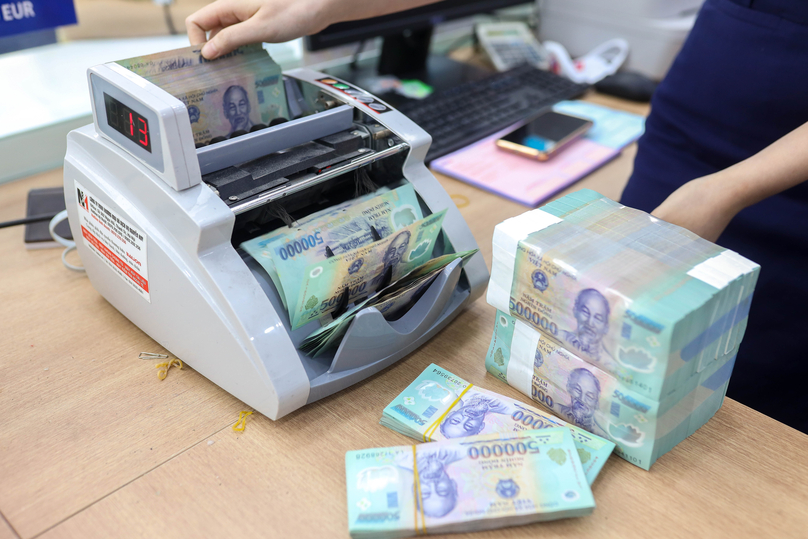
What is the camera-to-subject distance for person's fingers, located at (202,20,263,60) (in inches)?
26.2

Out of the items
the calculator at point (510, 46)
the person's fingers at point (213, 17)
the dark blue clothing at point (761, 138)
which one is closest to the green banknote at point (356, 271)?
the person's fingers at point (213, 17)

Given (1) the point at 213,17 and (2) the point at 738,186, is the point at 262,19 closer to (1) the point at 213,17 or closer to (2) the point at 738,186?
(1) the point at 213,17

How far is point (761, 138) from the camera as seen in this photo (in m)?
0.91

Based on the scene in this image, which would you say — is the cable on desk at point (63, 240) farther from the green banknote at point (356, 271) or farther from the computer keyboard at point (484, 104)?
the computer keyboard at point (484, 104)

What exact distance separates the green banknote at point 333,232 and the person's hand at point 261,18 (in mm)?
246

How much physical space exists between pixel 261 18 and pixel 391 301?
40 cm

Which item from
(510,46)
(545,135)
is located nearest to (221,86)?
(545,135)

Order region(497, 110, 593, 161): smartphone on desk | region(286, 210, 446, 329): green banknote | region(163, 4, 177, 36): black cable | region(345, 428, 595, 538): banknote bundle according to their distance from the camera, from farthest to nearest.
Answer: region(163, 4, 177, 36): black cable → region(497, 110, 593, 161): smartphone on desk → region(286, 210, 446, 329): green banknote → region(345, 428, 595, 538): banknote bundle

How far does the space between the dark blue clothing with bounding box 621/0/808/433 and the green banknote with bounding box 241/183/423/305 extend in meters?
0.51

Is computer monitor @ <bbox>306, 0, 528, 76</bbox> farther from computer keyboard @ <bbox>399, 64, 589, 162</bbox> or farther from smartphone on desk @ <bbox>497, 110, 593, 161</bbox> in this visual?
smartphone on desk @ <bbox>497, 110, 593, 161</bbox>

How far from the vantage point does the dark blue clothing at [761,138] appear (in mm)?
864

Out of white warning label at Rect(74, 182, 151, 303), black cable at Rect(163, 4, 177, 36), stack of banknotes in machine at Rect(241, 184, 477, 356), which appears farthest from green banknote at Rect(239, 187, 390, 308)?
black cable at Rect(163, 4, 177, 36)

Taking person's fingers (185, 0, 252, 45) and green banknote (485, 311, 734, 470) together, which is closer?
green banknote (485, 311, 734, 470)

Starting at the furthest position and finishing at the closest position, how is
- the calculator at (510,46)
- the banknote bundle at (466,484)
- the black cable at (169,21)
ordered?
the calculator at (510,46)
the black cable at (169,21)
the banknote bundle at (466,484)
